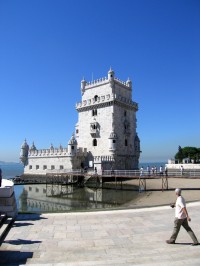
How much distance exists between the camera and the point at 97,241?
8.26m

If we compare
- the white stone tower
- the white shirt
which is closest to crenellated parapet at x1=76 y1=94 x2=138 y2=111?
the white stone tower

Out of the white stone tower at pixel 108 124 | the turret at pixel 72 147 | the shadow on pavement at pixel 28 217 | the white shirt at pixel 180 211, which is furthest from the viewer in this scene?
the turret at pixel 72 147

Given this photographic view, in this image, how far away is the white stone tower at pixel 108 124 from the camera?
47875 millimetres

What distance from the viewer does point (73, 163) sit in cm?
4925

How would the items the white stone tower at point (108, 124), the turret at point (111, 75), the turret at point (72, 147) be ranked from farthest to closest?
the turret at point (111, 75), the turret at point (72, 147), the white stone tower at point (108, 124)

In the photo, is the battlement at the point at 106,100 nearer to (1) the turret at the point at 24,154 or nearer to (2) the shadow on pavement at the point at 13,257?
(1) the turret at the point at 24,154

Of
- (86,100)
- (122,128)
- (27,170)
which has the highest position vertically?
(86,100)

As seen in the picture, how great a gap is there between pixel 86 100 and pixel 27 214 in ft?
138

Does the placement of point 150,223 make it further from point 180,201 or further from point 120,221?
point 180,201

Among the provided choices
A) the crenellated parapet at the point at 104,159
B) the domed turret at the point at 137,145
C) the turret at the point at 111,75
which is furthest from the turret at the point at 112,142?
the turret at the point at 111,75

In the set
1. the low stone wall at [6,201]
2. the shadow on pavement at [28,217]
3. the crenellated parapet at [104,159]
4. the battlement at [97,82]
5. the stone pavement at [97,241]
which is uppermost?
the battlement at [97,82]

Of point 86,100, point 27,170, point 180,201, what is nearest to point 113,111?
point 86,100

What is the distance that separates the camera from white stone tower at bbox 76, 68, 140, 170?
47875mm

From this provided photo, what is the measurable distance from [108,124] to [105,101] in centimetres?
435
